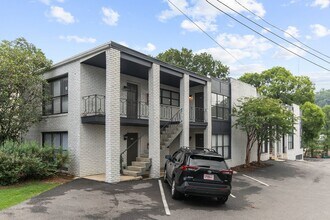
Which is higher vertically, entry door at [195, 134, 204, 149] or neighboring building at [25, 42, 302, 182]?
neighboring building at [25, 42, 302, 182]

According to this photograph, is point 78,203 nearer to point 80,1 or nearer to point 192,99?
point 80,1

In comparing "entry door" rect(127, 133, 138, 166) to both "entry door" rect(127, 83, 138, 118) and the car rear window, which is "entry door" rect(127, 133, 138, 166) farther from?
the car rear window

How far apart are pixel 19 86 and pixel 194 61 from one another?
31133 mm

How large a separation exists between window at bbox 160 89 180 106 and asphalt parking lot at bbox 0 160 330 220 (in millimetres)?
7808

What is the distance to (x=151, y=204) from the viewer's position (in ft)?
30.0

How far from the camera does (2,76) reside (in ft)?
46.3

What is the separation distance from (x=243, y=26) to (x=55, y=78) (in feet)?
35.2

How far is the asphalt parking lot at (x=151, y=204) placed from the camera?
7953 millimetres

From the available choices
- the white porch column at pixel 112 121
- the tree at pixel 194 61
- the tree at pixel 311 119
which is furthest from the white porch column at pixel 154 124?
the tree at pixel 311 119

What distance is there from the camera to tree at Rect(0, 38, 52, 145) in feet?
46.6

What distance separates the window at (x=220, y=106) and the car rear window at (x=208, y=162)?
1107cm

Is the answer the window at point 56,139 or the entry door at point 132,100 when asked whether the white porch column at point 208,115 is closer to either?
the entry door at point 132,100

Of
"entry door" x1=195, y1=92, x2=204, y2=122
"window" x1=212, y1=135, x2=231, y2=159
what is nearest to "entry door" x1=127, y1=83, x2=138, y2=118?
"entry door" x1=195, y1=92, x2=204, y2=122

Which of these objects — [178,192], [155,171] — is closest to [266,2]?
[178,192]
